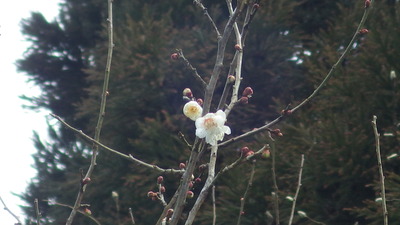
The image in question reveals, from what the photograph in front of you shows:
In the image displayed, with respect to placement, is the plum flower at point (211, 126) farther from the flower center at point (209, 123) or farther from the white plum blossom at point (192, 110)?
the white plum blossom at point (192, 110)

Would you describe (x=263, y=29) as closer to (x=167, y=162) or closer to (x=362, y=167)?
(x=167, y=162)

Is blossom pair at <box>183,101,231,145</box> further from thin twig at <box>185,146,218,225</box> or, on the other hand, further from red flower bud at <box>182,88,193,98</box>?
red flower bud at <box>182,88,193,98</box>

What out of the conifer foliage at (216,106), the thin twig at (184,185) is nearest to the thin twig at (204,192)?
the thin twig at (184,185)

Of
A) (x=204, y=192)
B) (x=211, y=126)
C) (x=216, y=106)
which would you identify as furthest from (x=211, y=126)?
(x=216, y=106)

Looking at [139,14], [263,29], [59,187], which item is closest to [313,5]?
[263,29]

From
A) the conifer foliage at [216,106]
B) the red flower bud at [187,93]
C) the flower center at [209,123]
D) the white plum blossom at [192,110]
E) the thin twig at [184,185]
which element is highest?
the conifer foliage at [216,106]

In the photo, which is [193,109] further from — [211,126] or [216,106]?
[216,106]

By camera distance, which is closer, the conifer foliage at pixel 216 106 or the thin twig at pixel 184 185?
the thin twig at pixel 184 185
